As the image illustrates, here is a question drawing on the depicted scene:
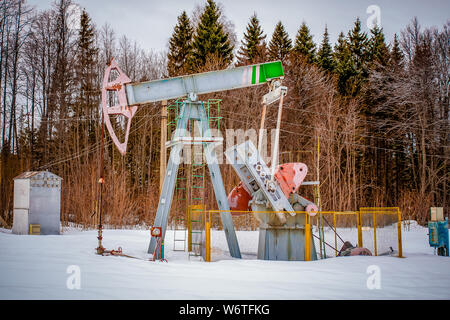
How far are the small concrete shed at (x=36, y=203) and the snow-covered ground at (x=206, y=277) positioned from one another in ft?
14.2

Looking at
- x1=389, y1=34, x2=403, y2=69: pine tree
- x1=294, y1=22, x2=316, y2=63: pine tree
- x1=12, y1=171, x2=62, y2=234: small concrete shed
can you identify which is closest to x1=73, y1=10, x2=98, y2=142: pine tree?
x1=12, y1=171, x2=62, y2=234: small concrete shed

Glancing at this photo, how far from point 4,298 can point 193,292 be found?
270 centimetres

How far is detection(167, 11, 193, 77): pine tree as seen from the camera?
36.3 meters

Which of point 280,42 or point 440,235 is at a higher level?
point 280,42

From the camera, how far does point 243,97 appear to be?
90.5 feet

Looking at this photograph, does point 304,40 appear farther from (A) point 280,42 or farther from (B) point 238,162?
(B) point 238,162

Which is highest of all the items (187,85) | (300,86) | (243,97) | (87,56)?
(87,56)

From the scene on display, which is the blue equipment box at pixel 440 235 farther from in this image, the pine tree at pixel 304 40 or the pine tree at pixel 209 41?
the pine tree at pixel 304 40

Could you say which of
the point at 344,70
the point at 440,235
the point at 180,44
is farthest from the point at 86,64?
the point at 440,235

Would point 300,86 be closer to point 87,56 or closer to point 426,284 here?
point 87,56

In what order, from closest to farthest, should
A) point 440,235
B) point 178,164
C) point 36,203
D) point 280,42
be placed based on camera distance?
point 178,164 < point 440,235 < point 36,203 < point 280,42

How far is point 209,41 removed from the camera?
112 feet

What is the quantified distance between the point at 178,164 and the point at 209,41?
24.3 m
